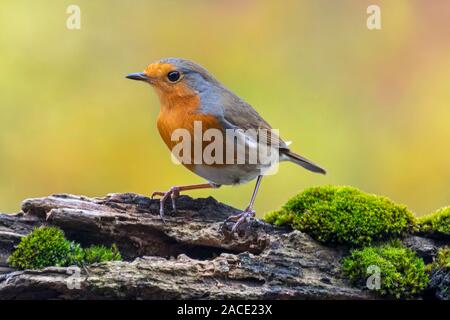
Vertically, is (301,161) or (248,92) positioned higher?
(248,92)

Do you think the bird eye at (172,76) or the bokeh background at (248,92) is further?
the bokeh background at (248,92)

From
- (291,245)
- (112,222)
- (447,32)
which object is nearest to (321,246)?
(291,245)

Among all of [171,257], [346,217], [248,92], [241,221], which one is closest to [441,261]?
[346,217]

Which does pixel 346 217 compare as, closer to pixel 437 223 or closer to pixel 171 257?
pixel 437 223

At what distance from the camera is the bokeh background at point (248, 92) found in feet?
28.4

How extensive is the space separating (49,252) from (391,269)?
7.86 ft

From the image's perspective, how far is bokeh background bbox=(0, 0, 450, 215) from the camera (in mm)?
8656

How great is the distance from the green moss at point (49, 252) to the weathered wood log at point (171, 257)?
115 millimetres

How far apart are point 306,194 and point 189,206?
0.96 meters

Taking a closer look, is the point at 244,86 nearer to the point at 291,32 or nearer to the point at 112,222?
the point at 291,32

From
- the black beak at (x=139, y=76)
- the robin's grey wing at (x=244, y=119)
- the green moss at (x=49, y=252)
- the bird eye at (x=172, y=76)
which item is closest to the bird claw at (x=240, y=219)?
the robin's grey wing at (x=244, y=119)

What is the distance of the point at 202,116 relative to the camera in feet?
18.8

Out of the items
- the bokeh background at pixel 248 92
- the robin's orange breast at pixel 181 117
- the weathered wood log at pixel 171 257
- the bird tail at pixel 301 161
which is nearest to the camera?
the weathered wood log at pixel 171 257

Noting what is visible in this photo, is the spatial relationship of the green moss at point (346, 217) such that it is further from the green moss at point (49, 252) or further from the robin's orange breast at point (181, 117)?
the green moss at point (49, 252)
